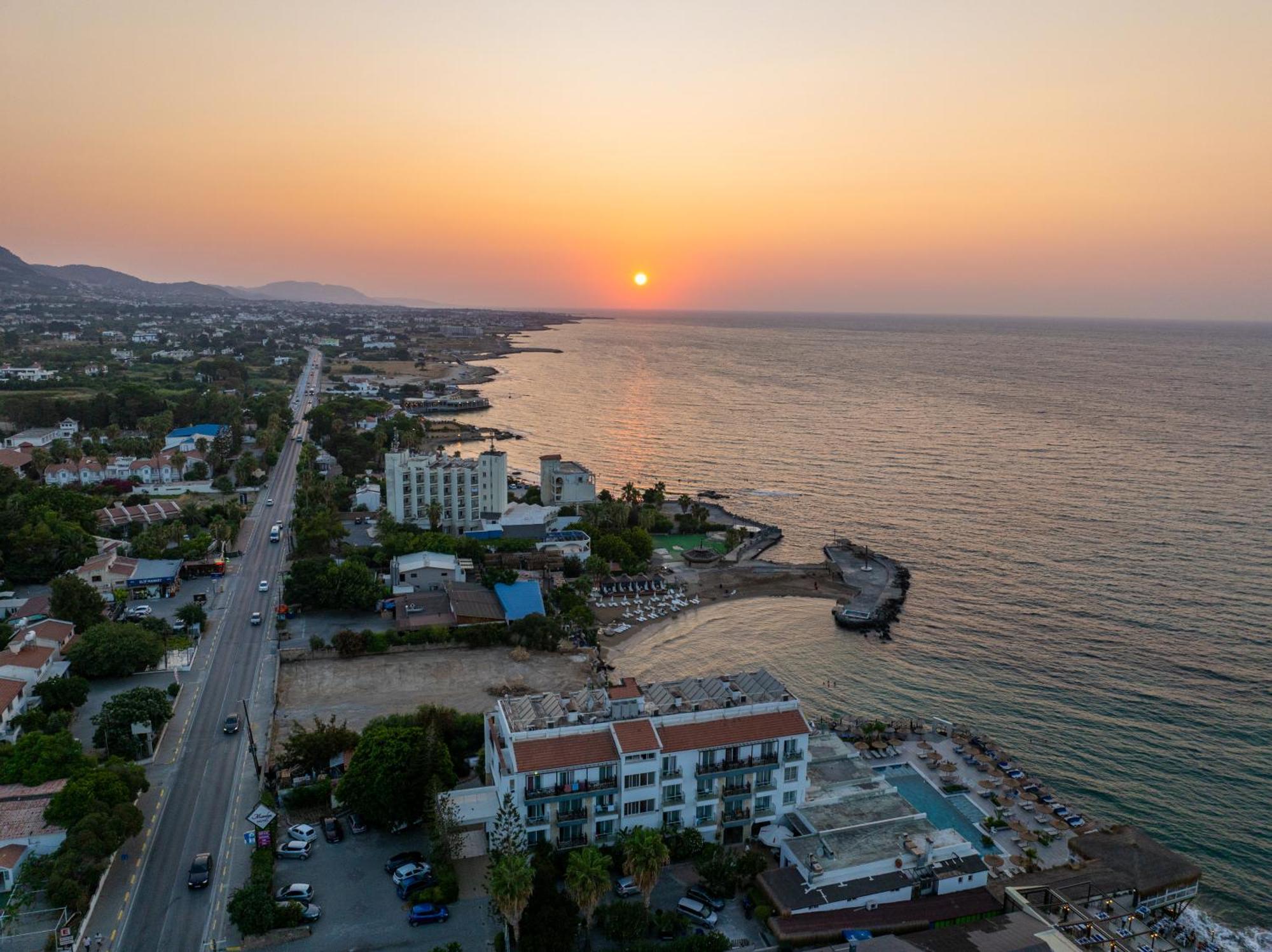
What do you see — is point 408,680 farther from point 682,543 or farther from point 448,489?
point 682,543

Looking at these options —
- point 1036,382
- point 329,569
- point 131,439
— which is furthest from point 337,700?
point 1036,382

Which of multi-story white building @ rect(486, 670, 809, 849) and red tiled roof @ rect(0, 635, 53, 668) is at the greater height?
multi-story white building @ rect(486, 670, 809, 849)

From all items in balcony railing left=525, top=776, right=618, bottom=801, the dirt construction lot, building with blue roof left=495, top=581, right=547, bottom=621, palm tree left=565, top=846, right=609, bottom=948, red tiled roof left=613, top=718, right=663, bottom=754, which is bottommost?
the dirt construction lot

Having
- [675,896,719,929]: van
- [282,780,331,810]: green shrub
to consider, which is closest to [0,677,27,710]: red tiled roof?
[282,780,331,810]: green shrub

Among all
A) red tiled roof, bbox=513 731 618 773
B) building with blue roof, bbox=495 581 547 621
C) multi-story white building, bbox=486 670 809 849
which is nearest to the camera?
red tiled roof, bbox=513 731 618 773

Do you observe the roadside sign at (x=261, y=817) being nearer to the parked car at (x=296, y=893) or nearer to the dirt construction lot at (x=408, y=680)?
the parked car at (x=296, y=893)

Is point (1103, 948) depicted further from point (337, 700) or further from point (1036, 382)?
point (1036, 382)

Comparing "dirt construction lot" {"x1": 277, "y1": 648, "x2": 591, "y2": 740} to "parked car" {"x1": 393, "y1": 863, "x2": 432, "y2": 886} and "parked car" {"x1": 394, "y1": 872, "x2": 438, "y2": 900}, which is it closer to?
"parked car" {"x1": 393, "y1": 863, "x2": 432, "y2": 886}
